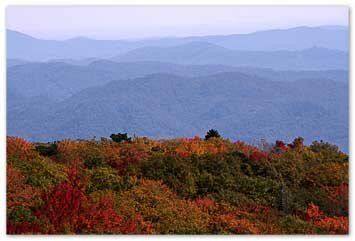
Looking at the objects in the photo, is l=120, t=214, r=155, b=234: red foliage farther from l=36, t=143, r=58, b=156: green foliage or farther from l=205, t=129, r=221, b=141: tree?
l=205, t=129, r=221, b=141: tree

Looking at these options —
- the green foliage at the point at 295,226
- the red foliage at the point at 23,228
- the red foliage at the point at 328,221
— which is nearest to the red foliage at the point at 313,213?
the red foliage at the point at 328,221

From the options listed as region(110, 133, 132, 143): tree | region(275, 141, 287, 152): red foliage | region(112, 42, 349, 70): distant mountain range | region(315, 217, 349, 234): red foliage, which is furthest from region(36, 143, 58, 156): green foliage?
region(315, 217, 349, 234): red foliage

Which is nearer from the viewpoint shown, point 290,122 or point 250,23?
point 250,23

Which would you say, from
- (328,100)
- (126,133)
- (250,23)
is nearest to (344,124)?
(328,100)

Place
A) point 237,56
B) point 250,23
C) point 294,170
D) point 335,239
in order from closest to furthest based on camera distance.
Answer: point 335,239 < point 294,170 < point 250,23 < point 237,56

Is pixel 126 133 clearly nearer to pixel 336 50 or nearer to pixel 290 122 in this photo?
pixel 290 122

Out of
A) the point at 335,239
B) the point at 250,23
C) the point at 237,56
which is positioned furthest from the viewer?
the point at 237,56

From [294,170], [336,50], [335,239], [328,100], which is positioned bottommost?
[335,239]

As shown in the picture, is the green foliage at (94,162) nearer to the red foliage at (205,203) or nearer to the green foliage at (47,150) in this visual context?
the green foliage at (47,150)
